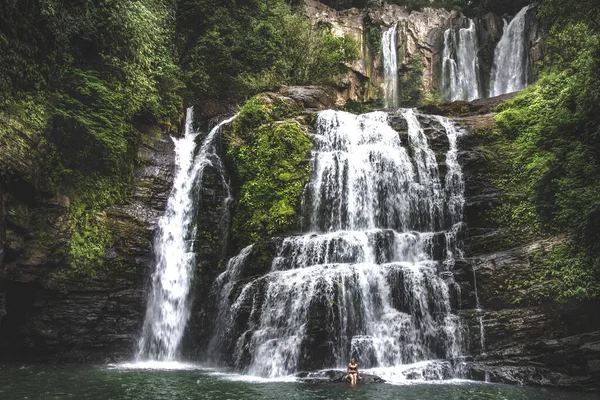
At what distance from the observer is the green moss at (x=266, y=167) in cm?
2017

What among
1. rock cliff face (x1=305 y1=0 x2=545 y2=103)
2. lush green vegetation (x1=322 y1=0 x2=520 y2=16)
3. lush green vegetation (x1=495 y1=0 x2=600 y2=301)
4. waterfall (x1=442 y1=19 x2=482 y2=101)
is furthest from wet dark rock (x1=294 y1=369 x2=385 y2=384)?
lush green vegetation (x1=322 y1=0 x2=520 y2=16)

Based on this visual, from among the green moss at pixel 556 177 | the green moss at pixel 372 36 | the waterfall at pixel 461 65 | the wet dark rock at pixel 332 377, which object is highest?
the green moss at pixel 372 36

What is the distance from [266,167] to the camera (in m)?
21.8

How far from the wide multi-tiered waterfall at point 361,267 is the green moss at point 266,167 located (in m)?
0.94

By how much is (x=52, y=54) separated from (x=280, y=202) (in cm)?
1104

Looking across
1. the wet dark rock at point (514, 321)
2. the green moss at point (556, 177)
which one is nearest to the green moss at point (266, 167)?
the wet dark rock at point (514, 321)

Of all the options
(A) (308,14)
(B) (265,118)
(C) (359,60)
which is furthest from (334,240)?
(A) (308,14)

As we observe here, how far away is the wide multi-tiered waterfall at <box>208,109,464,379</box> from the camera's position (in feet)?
48.8

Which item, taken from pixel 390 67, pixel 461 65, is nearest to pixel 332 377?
pixel 461 65

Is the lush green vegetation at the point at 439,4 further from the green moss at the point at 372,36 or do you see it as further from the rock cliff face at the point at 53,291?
the rock cliff face at the point at 53,291

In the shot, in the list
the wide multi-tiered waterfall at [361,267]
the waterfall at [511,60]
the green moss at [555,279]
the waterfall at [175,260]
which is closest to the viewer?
the green moss at [555,279]

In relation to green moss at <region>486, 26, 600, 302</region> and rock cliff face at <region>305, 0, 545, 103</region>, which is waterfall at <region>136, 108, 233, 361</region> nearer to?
green moss at <region>486, 26, 600, 302</region>

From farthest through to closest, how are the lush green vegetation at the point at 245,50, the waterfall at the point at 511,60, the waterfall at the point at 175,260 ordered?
the waterfall at the point at 511,60 < the lush green vegetation at the point at 245,50 < the waterfall at the point at 175,260

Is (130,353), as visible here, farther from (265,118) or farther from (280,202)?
(265,118)
